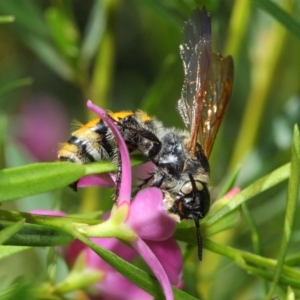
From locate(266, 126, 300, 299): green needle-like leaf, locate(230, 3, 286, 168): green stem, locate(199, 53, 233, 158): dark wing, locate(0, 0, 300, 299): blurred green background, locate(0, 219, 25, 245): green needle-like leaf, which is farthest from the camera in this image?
locate(230, 3, 286, 168): green stem

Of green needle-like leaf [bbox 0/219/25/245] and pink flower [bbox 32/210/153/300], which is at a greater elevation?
green needle-like leaf [bbox 0/219/25/245]

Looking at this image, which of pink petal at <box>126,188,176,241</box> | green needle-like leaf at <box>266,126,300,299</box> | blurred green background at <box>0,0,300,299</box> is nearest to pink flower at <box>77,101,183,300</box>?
pink petal at <box>126,188,176,241</box>

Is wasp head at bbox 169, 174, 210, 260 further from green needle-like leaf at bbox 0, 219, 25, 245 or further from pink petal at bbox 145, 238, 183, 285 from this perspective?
green needle-like leaf at bbox 0, 219, 25, 245

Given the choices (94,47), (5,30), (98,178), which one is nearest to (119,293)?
(98,178)

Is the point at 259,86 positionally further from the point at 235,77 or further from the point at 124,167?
the point at 124,167

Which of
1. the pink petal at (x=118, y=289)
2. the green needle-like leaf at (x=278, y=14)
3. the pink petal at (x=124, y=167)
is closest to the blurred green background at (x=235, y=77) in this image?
the green needle-like leaf at (x=278, y=14)

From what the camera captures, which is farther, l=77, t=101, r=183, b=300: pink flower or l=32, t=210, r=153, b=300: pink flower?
l=32, t=210, r=153, b=300: pink flower
